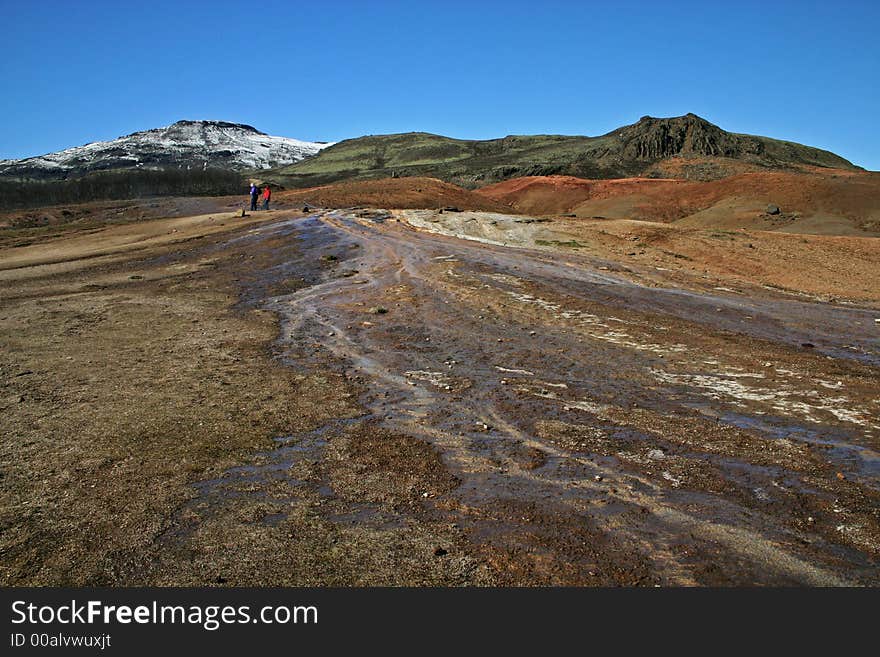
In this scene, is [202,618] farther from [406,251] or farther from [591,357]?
[406,251]

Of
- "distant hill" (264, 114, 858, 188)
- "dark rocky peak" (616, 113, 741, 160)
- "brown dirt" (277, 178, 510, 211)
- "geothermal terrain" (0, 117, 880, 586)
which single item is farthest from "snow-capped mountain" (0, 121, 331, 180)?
"geothermal terrain" (0, 117, 880, 586)

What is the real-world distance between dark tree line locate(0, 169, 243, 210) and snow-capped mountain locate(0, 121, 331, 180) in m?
48.4

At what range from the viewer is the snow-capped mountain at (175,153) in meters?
118

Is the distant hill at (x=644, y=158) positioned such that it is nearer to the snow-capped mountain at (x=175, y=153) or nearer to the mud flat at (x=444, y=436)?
the mud flat at (x=444, y=436)

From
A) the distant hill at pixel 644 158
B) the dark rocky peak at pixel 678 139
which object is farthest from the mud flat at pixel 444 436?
A: the dark rocky peak at pixel 678 139

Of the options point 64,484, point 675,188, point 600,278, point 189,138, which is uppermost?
point 189,138

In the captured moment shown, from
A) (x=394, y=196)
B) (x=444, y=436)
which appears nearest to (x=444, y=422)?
(x=444, y=436)

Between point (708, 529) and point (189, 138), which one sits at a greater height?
point (189, 138)

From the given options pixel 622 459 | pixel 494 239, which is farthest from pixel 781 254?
pixel 622 459

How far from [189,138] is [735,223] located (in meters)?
146

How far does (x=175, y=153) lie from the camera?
434ft

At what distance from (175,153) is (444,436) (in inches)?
5600

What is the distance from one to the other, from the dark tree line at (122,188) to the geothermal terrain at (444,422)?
125 feet

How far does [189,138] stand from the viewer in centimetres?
15362
